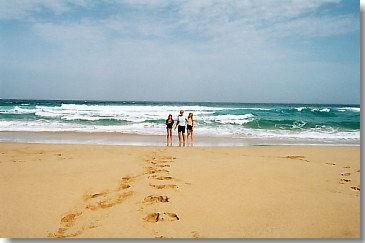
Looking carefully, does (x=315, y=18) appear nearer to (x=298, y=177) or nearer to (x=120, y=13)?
(x=298, y=177)

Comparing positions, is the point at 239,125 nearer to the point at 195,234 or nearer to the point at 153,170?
the point at 153,170

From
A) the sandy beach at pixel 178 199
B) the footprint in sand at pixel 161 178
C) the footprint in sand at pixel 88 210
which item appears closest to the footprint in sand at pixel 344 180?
the sandy beach at pixel 178 199

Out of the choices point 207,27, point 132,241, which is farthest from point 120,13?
point 132,241

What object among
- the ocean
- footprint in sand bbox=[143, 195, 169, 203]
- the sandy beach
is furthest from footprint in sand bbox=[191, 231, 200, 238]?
the ocean

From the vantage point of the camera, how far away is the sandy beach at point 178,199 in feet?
8.34

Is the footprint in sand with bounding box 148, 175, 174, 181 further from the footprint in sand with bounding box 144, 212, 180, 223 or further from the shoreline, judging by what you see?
the shoreline

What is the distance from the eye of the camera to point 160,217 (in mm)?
2703

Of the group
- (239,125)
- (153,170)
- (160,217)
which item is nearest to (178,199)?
(160,217)

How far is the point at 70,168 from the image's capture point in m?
4.37

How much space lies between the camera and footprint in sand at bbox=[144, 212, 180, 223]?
266 centimetres

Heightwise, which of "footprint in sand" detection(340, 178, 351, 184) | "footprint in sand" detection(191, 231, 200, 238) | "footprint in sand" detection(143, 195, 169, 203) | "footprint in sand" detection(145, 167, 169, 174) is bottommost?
"footprint in sand" detection(191, 231, 200, 238)

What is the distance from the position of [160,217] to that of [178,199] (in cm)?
42

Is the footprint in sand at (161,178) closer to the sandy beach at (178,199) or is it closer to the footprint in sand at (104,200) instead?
the sandy beach at (178,199)

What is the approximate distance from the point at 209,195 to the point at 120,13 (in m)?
3.08
